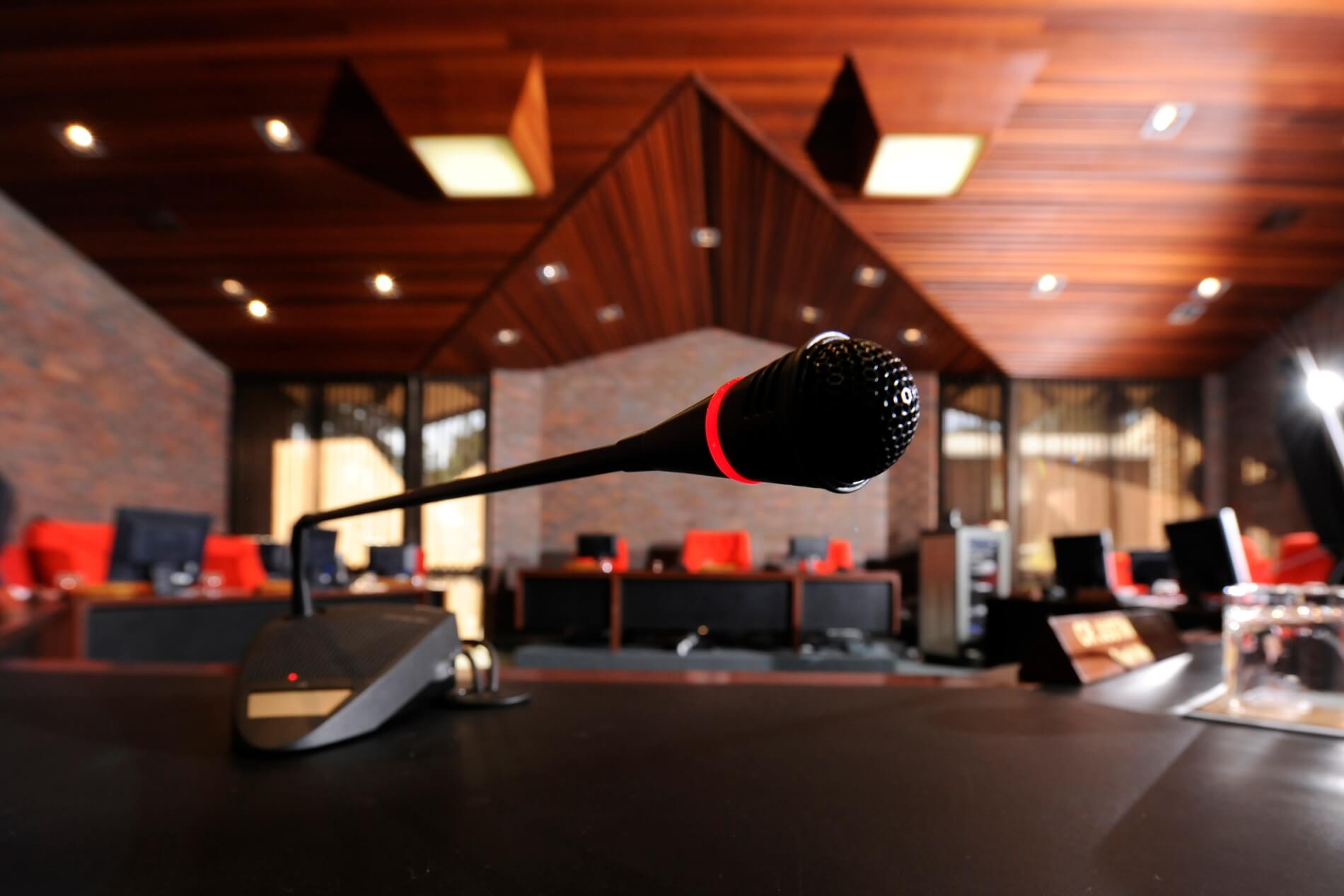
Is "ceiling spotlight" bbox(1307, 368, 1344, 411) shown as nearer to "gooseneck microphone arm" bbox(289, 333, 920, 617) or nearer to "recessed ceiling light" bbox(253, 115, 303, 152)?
"gooseneck microphone arm" bbox(289, 333, 920, 617)

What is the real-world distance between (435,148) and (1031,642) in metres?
4.10

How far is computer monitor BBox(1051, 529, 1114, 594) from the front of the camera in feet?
14.0

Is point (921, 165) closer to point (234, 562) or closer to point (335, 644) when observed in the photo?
point (335, 644)

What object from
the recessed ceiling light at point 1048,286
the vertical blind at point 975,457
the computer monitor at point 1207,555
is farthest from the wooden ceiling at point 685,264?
the vertical blind at point 975,457

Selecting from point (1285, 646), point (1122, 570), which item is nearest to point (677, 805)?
point (1285, 646)

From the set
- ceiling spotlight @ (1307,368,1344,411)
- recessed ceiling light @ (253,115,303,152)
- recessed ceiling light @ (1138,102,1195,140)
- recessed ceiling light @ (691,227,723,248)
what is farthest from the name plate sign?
recessed ceiling light @ (253,115,303,152)

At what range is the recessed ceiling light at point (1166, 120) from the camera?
4.12 metres

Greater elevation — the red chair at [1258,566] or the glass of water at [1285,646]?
the glass of water at [1285,646]

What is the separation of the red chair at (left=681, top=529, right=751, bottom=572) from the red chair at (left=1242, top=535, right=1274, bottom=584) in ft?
18.4

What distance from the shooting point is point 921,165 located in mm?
4484

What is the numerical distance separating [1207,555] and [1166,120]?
2.56 metres

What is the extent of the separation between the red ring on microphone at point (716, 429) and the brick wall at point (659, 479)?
0.03 metres

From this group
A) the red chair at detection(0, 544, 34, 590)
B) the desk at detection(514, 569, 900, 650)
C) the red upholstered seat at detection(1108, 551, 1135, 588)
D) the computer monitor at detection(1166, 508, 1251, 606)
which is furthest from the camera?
the red upholstered seat at detection(1108, 551, 1135, 588)

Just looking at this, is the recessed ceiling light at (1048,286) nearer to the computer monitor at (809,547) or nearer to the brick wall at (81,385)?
the computer monitor at (809,547)
